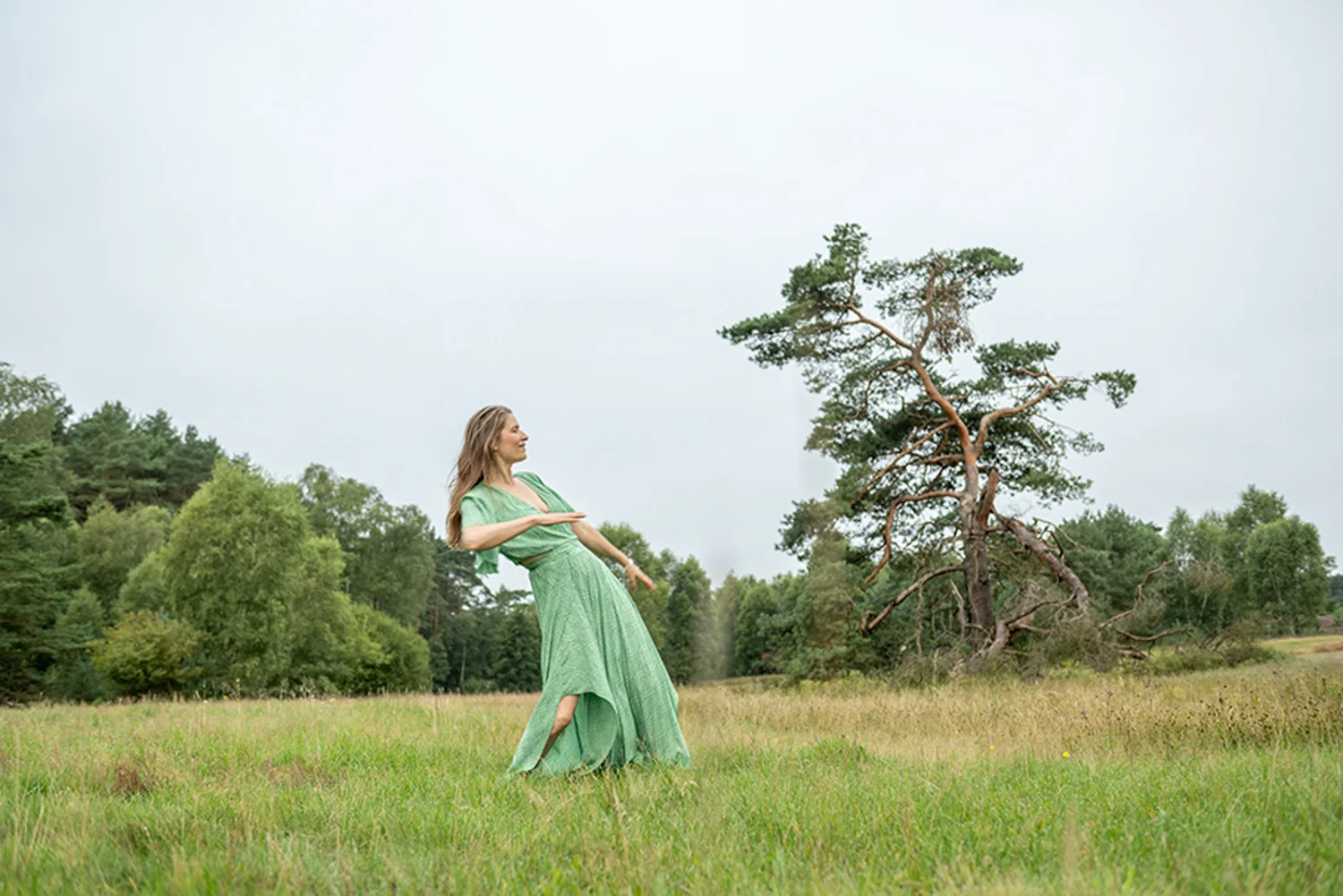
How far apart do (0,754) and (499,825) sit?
402 centimetres

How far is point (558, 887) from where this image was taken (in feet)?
7.77

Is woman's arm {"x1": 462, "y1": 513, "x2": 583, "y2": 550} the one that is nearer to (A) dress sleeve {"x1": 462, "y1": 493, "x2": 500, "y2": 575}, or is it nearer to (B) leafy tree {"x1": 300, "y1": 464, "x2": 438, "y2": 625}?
(A) dress sleeve {"x1": 462, "y1": 493, "x2": 500, "y2": 575}

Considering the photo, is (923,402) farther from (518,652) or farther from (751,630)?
(518,652)

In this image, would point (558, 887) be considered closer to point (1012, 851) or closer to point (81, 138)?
point (1012, 851)

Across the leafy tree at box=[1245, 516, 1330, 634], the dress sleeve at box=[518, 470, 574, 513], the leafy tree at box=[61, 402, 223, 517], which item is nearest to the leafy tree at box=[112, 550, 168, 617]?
the leafy tree at box=[61, 402, 223, 517]

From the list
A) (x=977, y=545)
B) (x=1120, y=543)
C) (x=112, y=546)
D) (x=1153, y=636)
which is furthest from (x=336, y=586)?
(x=1153, y=636)

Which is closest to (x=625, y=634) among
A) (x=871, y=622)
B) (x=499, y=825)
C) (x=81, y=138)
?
(x=499, y=825)

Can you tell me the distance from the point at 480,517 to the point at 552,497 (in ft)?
2.20

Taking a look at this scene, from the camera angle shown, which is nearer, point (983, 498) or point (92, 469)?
point (983, 498)

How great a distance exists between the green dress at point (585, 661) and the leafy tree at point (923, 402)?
513 inches

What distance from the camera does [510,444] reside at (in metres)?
4.99

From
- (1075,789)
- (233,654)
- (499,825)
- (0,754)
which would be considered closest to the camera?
(499,825)

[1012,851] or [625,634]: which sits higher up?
[625,634]

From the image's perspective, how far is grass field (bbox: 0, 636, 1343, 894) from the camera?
92.1 inches
